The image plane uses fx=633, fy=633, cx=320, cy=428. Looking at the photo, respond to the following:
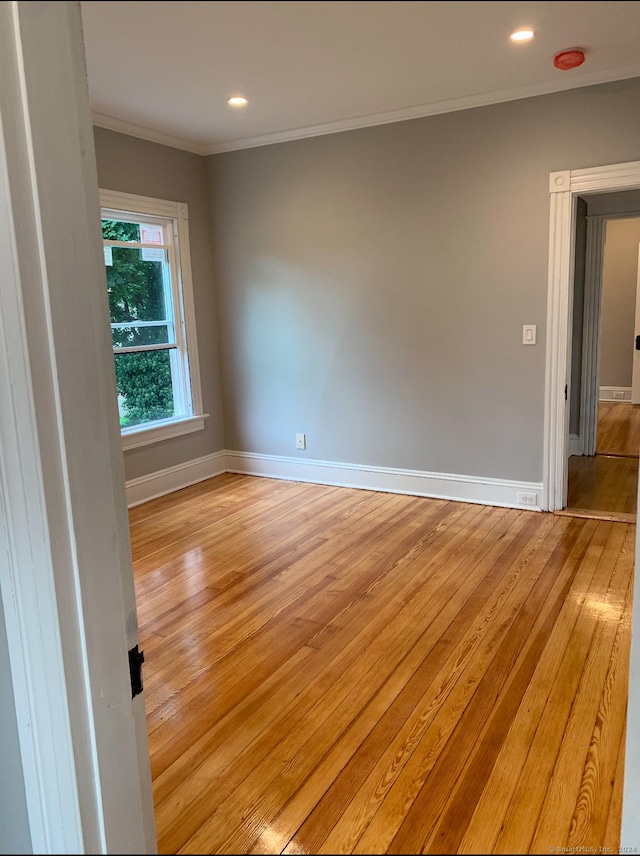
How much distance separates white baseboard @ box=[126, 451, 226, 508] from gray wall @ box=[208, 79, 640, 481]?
14.3 inches

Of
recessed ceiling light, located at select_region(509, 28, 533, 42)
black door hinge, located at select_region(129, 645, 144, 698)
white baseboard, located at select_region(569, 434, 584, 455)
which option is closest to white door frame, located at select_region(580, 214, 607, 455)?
white baseboard, located at select_region(569, 434, 584, 455)

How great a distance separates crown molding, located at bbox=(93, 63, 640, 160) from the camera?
349 centimetres

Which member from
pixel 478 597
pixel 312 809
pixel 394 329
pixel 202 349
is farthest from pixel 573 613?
pixel 202 349

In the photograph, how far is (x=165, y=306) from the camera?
15.8 ft

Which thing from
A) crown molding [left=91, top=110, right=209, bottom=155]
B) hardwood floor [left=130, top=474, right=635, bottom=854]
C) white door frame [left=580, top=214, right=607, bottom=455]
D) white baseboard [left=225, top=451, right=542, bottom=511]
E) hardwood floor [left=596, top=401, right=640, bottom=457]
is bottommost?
hardwood floor [left=130, top=474, right=635, bottom=854]

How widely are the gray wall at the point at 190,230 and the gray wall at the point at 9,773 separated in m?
3.52

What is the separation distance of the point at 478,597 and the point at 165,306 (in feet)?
10.4

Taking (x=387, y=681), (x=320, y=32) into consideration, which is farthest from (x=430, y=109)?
(x=320, y=32)

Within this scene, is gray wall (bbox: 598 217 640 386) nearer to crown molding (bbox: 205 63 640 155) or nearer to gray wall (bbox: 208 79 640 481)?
gray wall (bbox: 208 79 640 481)

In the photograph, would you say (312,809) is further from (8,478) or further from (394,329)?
(394,329)

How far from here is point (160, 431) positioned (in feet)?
15.4

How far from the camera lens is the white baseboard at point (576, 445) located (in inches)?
230

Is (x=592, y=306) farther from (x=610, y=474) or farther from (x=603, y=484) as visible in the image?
(x=603, y=484)

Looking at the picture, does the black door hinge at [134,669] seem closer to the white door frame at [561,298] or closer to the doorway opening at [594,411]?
the white door frame at [561,298]
